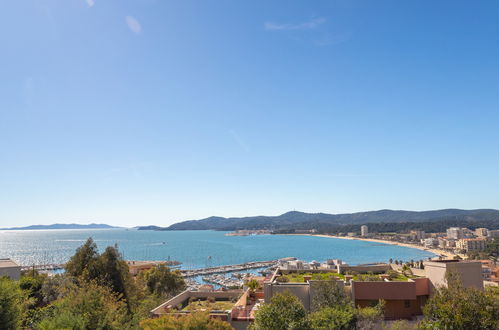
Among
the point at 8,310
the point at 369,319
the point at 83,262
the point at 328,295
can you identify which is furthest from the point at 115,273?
the point at 369,319

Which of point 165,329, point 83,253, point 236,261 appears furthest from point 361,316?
point 236,261

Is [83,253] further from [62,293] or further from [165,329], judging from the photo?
[165,329]

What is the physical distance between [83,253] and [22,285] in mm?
5870

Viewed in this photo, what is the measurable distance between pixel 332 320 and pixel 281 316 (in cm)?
221

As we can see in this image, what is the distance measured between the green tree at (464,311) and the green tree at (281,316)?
5017mm

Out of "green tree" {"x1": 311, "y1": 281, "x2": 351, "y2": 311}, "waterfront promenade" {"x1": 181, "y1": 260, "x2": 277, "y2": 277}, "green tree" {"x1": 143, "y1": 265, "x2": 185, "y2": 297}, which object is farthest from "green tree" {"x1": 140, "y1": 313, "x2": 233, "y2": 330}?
"waterfront promenade" {"x1": 181, "y1": 260, "x2": 277, "y2": 277}

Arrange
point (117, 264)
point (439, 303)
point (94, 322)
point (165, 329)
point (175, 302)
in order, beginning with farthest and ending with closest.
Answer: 1. point (117, 264)
2. point (175, 302)
3. point (94, 322)
4. point (439, 303)
5. point (165, 329)

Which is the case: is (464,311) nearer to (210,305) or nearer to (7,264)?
(210,305)

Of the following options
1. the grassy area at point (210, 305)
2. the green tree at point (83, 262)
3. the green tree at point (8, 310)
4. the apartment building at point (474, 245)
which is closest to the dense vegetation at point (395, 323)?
the grassy area at point (210, 305)

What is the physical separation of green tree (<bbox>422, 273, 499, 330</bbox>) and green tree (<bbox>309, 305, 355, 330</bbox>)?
9.68 feet

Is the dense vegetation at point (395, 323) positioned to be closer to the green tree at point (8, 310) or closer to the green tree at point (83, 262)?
the green tree at point (8, 310)

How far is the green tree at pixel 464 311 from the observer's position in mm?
13234

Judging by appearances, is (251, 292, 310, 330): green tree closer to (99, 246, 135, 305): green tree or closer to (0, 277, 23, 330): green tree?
(0, 277, 23, 330): green tree

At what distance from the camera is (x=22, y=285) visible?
97.2ft
